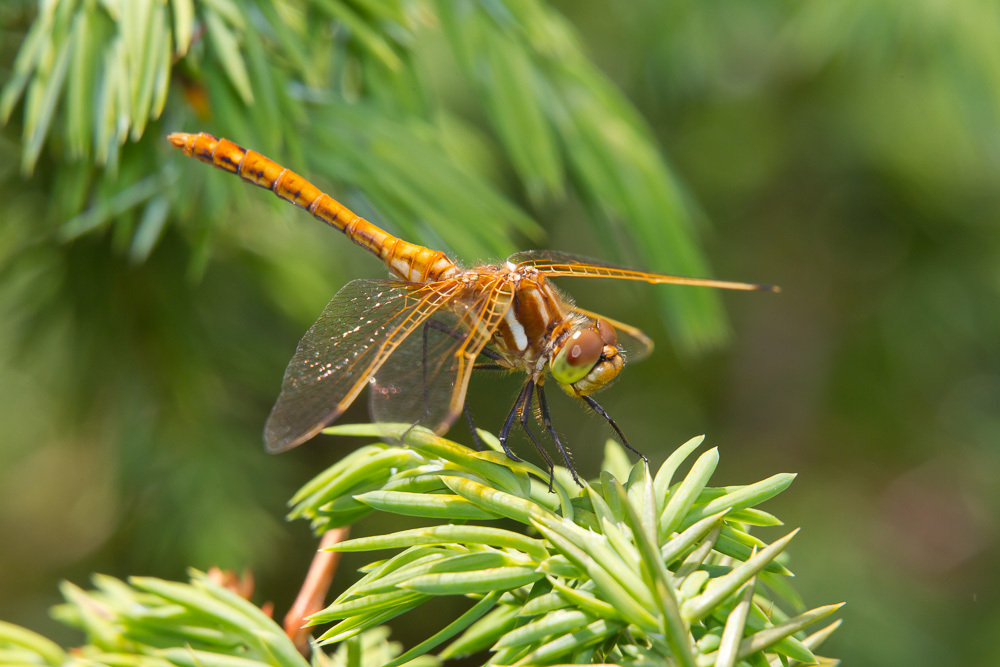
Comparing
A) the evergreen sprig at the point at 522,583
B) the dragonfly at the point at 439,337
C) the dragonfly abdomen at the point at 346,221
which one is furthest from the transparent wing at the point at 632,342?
the evergreen sprig at the point at 522,583

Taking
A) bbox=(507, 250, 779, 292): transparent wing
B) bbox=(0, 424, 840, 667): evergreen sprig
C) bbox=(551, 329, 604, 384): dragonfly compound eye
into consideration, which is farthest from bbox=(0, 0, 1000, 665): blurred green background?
bbox=(0, 424, 840, 667): evergreen sprig

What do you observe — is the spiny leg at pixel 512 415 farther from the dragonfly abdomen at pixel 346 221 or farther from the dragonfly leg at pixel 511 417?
the dragonfly abdomen at pixel 346 221

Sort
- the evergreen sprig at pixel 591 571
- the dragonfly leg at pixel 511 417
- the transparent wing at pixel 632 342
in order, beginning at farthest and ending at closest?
the transparent wing at pixel 632 342
the dragonfly leg at pixel 511 417
the evergreen sprig at pixel 591 571

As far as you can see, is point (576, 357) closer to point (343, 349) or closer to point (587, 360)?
point (587, 360)

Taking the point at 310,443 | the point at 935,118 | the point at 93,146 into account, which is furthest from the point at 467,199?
the point at 935,118

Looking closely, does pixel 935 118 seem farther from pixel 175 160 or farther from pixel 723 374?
→ pixel 175 160

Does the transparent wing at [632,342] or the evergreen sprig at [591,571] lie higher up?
the transparent wing at [632,342]
